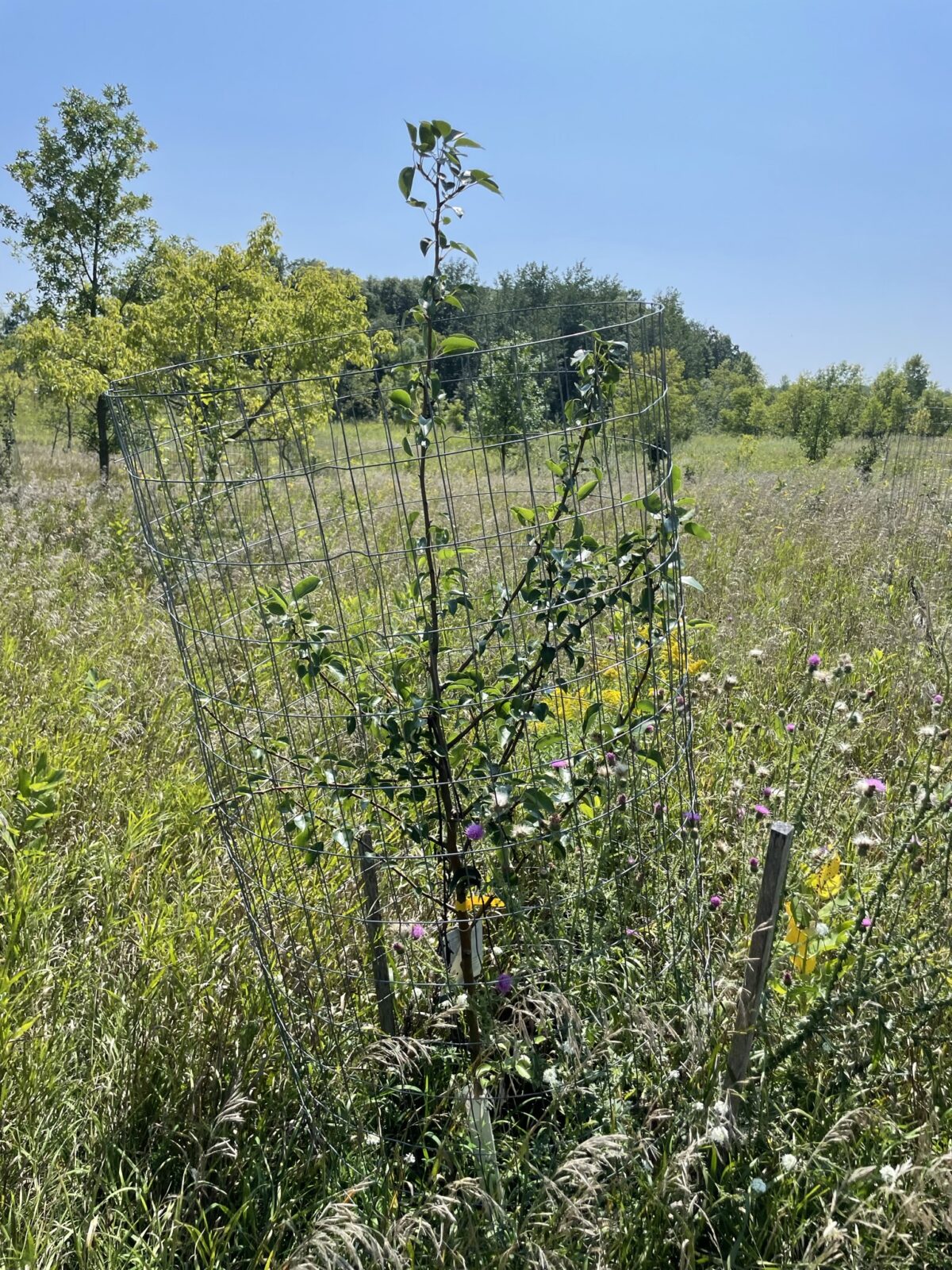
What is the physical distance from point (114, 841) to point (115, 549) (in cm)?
366

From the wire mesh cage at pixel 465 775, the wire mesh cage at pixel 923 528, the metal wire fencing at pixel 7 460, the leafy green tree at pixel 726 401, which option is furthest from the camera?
the leafy green tree at pixel 726 401

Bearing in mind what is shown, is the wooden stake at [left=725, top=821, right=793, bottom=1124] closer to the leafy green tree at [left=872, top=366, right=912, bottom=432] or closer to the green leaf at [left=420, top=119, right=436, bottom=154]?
the green leaf at [left=420, top=119, right=436, bottom=154]

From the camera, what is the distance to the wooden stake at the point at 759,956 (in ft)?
4.56

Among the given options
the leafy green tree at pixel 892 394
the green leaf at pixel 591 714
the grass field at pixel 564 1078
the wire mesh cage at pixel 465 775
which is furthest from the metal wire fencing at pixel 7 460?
the leafy green tree at pixel 892 394

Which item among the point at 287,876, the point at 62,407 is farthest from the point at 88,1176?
the point at 62,407

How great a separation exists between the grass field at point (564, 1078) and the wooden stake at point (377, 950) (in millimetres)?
269

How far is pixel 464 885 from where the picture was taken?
1583mm

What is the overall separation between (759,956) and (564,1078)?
16.4 inches

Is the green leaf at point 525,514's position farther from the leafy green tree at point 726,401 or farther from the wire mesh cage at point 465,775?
the leafy green tree at point 726,401

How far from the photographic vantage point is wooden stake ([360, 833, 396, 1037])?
5.24 feet

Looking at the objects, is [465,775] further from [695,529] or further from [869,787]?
[869,787]

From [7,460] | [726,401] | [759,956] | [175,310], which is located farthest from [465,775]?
[726,401]

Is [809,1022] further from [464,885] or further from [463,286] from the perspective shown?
[463,286]

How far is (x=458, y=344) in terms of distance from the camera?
1362mm
